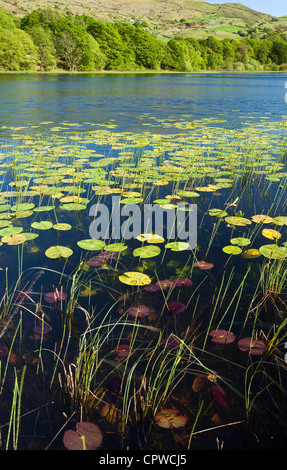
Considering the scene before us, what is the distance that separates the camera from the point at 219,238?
3291 millimetres

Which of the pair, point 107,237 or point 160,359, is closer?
point 160,359

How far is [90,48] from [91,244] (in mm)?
58725

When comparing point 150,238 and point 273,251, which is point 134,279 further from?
point 273,251

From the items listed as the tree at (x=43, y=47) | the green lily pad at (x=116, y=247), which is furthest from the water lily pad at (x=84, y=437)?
the tree at (x=43, y=47)

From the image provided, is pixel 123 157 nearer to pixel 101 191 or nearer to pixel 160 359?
pixel 101 191

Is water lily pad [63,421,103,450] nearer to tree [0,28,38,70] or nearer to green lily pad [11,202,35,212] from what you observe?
green lily pad [11,202,35,212]

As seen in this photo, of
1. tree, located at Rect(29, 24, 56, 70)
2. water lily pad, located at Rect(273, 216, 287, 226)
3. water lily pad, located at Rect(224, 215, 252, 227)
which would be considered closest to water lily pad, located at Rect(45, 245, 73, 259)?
water lily pad, located at Rect(224, 215, 252, 227)

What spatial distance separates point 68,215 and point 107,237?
0.87 metres

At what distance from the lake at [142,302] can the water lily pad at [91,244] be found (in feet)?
0.06

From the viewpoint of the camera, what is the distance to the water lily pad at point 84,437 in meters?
1.38

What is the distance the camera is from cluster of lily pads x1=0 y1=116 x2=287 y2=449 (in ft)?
7.60

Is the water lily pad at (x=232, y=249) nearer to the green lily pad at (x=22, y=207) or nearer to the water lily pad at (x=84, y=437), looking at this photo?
the water lily pad at (x=84, y=437)

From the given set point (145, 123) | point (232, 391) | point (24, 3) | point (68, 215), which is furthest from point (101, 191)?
point (24, 3)

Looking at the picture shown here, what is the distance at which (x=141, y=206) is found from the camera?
412 cm
